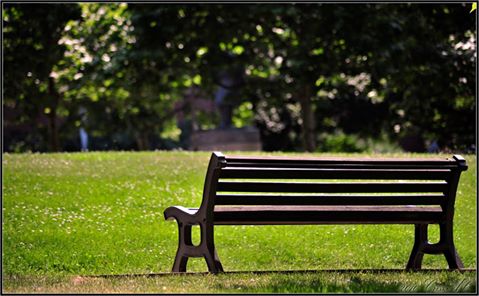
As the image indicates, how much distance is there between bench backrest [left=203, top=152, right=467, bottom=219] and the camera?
757cm

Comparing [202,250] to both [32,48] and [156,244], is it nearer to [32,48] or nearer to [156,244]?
[156,244]

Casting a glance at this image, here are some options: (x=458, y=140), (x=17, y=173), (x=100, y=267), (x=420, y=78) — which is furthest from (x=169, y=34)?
(x=100, y=267)

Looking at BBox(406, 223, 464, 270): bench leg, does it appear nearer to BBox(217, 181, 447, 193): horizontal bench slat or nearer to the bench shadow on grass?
the bench shadow on grass

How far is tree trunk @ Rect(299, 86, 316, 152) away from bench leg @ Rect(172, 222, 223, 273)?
17.6m

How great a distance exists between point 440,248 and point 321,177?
1430 mm

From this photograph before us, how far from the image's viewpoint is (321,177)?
26.0ft

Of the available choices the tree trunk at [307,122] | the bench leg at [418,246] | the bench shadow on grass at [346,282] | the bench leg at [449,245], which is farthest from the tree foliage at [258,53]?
the bench shadow on grass at [346,282]

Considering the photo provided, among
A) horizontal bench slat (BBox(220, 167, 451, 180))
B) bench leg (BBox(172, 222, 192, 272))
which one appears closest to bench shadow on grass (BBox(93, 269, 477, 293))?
A: bench leg (BBox(172, 222, 192, 272))

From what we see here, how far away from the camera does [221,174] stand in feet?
24.8

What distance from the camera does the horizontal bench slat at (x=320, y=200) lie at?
769 cm

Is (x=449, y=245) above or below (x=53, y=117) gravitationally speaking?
below

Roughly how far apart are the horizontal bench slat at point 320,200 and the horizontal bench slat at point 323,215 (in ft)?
0.17

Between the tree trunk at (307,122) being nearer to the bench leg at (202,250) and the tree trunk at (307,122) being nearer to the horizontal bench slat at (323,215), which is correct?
the horizontal bench slat at (323,215)

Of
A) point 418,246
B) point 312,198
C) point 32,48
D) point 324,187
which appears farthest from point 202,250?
point 32,48
